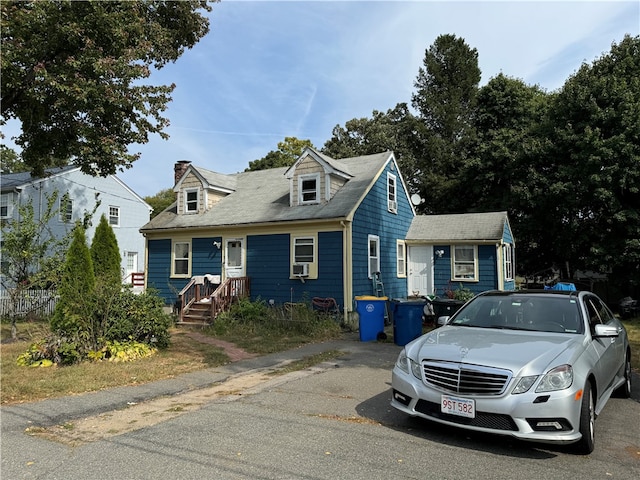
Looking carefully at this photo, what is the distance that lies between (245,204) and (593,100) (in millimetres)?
16102

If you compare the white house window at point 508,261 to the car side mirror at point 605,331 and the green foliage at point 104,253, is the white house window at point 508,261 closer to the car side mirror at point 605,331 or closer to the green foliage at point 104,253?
the car side mirror at point 605,331

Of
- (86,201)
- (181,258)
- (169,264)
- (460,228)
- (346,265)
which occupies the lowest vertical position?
(346,265)

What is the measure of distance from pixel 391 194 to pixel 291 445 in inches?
576

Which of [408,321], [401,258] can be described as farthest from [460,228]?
[408,321]

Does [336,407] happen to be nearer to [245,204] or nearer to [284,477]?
[284,477]

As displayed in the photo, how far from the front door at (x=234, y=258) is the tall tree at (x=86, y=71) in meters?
4.90

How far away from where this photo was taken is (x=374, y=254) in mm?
16453

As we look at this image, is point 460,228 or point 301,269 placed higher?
point 460,228

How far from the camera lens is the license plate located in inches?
164

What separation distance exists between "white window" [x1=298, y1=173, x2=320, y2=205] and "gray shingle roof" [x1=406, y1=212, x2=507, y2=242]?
5.19 m

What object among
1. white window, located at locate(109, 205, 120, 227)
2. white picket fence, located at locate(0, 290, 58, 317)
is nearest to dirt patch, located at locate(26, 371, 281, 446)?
white picket fence, located at locate(0, 290, 58, 317)

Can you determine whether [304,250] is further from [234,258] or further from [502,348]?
[502,348]

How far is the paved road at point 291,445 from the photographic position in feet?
12.6

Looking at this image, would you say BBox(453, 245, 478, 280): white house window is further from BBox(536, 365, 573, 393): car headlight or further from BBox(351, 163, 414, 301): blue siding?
BBox(536, 365, 573, 393): car headlight
